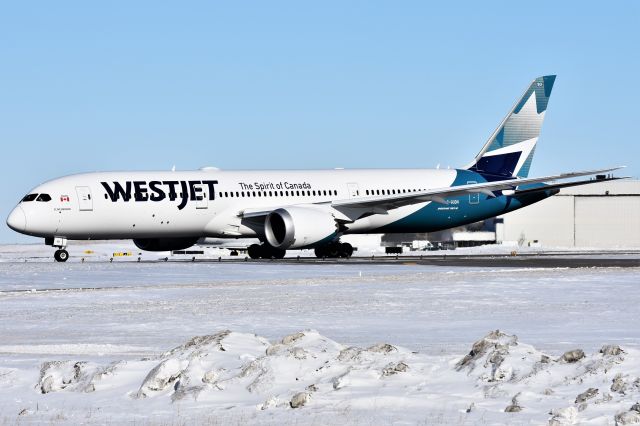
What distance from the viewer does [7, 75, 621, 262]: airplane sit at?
157ft

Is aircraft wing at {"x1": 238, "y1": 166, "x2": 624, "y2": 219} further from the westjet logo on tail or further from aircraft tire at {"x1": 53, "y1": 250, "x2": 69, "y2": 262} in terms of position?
aircraft tire at {"x1": 53, "y1": 250, "x2": 69, "y2": 262}

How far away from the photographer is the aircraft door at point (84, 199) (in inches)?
1877

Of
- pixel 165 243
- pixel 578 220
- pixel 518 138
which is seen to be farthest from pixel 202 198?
pixel 578 220

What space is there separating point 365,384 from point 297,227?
35637 millimetres

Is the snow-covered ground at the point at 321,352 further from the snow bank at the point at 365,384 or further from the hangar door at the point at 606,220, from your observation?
the hangar door at the point at 606,220

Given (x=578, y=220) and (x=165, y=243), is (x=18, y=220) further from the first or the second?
(x=578, y=220)

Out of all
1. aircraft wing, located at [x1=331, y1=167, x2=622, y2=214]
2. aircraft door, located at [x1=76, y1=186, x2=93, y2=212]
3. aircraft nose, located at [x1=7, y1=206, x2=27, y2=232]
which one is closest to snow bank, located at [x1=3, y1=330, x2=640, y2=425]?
aircraft door, located at [x1=76, y1=186, x2=93, y2=212]

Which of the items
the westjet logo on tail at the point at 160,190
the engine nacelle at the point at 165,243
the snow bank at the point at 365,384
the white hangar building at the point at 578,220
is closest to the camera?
the snow bank at the point at 365,384

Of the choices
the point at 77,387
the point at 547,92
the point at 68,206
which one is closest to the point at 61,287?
the point at 68,206

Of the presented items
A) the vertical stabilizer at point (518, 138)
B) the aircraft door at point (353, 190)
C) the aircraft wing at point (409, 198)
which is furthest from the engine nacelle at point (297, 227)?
the vertical stabilizer at point (518, 138)

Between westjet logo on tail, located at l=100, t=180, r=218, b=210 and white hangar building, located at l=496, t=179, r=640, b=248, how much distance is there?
152 feet

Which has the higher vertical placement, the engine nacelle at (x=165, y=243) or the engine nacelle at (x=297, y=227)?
the engine nacelle at (x=297, y=227)

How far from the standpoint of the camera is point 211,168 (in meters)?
53.7

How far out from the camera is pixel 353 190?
54.3m
